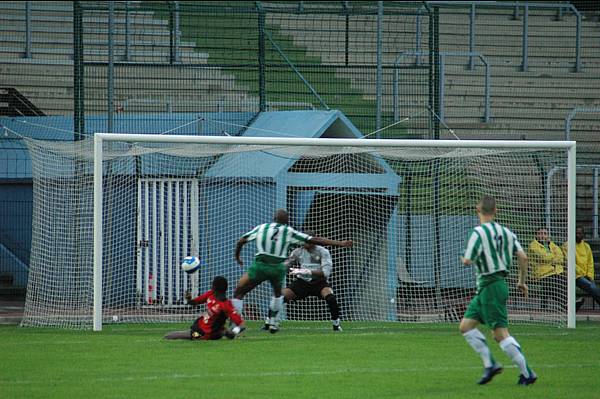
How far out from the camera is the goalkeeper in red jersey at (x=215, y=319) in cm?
1493

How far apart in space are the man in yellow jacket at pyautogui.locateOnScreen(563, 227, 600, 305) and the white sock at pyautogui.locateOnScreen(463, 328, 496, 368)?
29.2ft

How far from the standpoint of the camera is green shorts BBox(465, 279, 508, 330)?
10992mm

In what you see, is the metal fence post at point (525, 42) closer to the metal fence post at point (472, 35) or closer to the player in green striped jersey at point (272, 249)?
the metal fence post at point (472, 35)

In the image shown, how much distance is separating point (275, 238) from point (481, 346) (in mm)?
5606

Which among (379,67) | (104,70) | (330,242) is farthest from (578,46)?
(330,242)

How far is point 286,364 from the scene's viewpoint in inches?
491

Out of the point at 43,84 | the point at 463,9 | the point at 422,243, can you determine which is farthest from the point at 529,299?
the point at 463,9

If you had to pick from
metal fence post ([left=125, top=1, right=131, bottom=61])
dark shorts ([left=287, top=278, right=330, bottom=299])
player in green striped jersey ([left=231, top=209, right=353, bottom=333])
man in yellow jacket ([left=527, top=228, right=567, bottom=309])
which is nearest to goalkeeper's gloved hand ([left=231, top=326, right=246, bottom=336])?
player in green striped jersey ([left=231, top=209, right=353, bottom=333])

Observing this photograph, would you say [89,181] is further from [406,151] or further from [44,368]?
[44,368]

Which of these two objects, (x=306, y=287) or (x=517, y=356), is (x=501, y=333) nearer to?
(x=517, y=356)

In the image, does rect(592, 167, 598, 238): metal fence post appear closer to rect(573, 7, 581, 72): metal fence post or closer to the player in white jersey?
rect(573, 7, 581, 72): metal fence post

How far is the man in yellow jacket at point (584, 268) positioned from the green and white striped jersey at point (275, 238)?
→ 19.0ft

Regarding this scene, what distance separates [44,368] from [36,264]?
5.49m

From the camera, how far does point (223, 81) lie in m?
22.4
